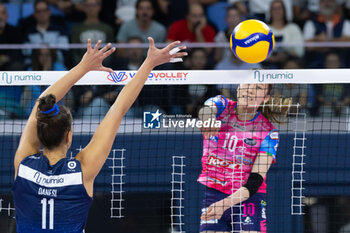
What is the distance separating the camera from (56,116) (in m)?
3.56

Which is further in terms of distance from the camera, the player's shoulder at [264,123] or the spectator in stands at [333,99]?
the spectator in stands at [333,99]

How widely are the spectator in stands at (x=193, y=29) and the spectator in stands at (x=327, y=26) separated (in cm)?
162

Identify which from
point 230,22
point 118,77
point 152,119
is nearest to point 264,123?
point 152,119

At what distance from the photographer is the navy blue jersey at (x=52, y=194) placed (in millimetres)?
3531

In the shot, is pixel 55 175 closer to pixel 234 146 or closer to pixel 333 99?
pixel 234 146

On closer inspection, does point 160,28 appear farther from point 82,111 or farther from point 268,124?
point 268,124

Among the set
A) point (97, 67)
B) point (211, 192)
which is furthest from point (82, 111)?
point (97, 67)

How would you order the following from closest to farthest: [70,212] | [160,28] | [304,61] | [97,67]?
1. [70,212]
2. [97,67]
3. [304,61]
4. [160,28]

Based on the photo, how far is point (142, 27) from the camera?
10.1 metres

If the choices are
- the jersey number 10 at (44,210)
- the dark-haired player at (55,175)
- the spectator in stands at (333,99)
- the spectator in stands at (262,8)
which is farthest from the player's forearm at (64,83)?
the spectator in stands at (262,8)

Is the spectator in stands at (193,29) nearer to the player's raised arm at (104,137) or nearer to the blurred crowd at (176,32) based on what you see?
the blurred crowd at (176,32)

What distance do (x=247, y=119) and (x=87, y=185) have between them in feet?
9.48

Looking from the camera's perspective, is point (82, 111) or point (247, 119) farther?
point (82, 111)

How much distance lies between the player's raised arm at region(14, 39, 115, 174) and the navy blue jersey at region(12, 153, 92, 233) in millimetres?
120
